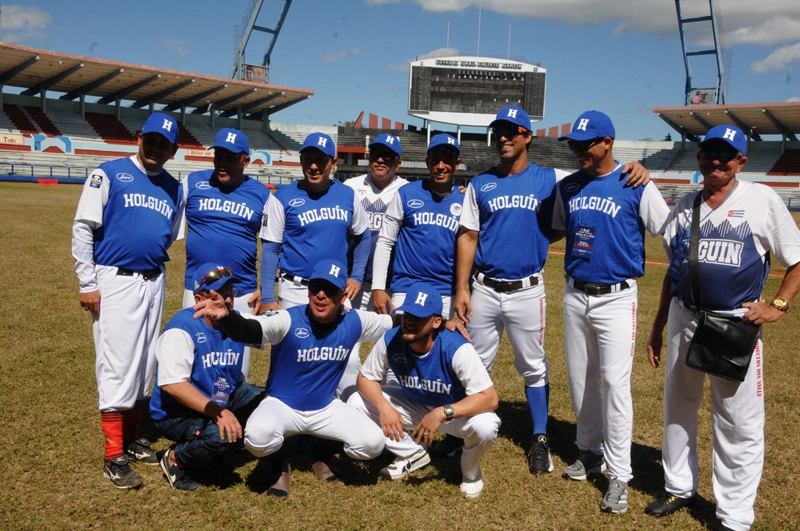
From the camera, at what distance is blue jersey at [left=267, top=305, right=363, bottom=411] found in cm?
427

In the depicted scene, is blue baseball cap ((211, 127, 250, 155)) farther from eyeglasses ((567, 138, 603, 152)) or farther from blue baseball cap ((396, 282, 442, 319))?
eyeglasses ((567, 138, 603, 152))

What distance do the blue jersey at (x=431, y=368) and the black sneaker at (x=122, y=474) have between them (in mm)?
1872

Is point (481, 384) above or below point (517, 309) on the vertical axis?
below

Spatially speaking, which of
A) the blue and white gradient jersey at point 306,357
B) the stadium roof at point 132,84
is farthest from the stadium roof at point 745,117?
the blue and white gradient jersey at point 306,357

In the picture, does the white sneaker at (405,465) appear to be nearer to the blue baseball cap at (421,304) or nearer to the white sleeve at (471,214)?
the blue baseball cap at (421,304)

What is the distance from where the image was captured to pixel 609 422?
422 cm

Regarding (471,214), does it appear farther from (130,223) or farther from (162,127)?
(130,223)

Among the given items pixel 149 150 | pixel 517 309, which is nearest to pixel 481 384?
pixel 517 309

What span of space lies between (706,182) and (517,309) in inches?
62.0

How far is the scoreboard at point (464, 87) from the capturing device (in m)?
46.5

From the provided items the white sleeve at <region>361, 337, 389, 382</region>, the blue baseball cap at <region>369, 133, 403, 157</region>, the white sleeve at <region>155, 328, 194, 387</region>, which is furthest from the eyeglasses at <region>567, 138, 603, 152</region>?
the white sleeve at <region>155, 328, 194, 387</region>

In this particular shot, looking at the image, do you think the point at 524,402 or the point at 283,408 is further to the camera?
the point at 524,402

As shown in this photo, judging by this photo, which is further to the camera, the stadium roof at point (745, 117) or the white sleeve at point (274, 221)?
the stadium roof at point (745, 117)

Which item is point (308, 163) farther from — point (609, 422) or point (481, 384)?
point (609, 422)
